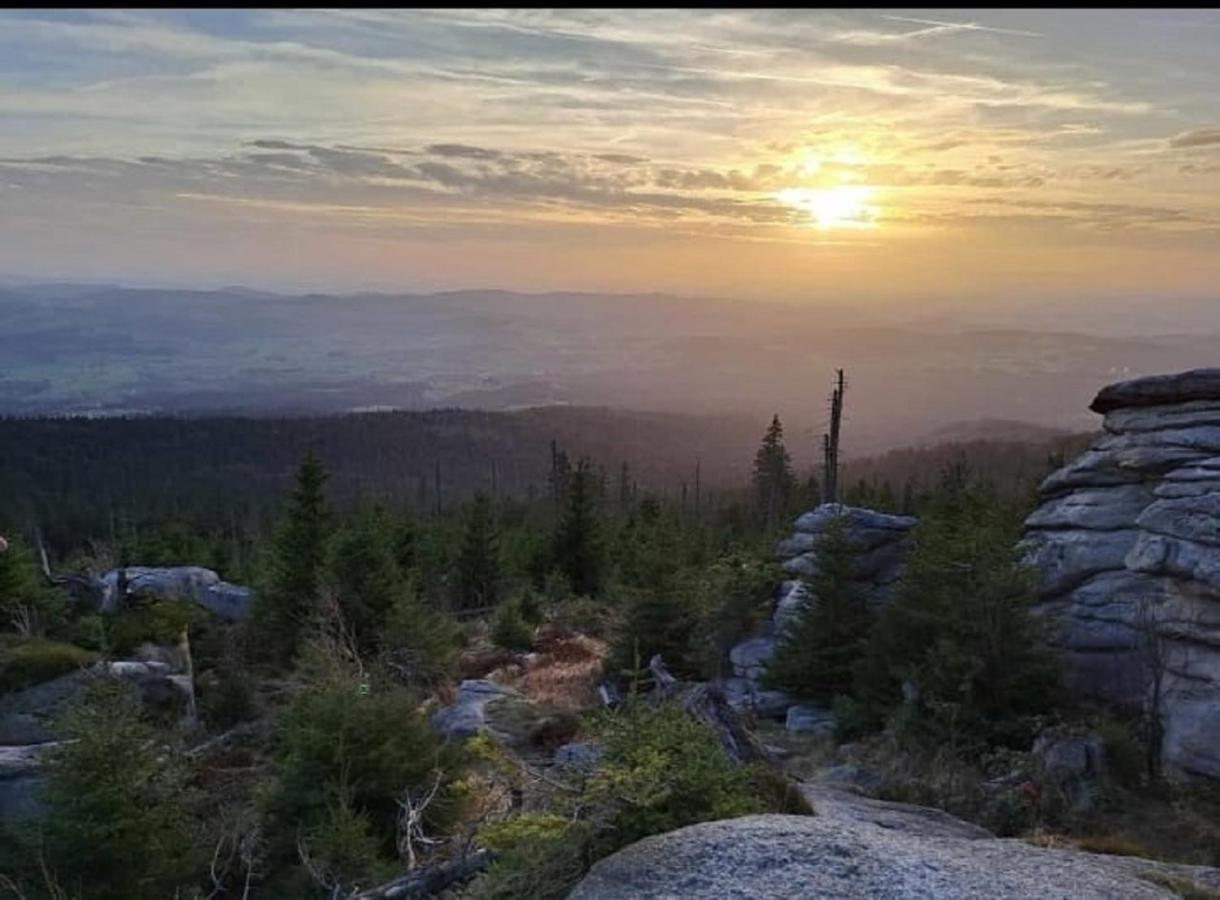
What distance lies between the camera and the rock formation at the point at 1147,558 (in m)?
14.7

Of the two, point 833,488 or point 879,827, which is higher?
point 879,827

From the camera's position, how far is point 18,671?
17.3 meters

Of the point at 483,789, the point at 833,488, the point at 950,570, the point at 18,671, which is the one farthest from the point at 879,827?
the point at 833,488

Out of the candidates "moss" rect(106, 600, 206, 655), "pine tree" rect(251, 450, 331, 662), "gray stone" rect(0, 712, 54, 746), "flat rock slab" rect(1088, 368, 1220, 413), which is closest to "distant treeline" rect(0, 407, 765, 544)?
"pine tree" rect(251, 450, 331, 662)

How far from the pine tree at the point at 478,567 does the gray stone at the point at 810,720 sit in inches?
750

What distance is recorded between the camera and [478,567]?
3675cm

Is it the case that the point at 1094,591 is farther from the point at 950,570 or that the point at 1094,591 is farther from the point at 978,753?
the point at 978,753

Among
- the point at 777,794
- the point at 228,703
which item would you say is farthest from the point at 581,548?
the point at 777,794

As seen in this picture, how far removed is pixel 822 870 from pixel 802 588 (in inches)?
563

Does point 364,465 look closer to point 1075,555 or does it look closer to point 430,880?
point 1075,555

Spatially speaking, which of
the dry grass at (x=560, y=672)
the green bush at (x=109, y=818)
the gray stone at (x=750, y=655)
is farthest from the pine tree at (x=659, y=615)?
the green bush at (x=109, y=818)

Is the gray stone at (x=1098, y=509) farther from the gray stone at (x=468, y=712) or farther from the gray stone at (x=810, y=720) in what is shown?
the gray stone at (x=468, y=712)

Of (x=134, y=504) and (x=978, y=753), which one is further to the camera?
(x=134, y=504)

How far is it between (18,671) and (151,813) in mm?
8839
